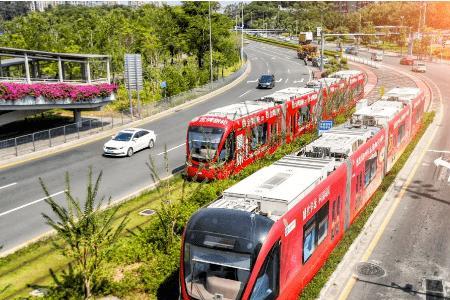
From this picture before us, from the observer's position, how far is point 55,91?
36281 mm

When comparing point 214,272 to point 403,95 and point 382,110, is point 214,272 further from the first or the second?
point 403,95

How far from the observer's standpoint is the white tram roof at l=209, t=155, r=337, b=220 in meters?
12.0

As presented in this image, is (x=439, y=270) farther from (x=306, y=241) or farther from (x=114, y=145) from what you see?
(x=114, y=145)

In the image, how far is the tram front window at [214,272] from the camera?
1034 centimetres

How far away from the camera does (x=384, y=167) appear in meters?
24.6

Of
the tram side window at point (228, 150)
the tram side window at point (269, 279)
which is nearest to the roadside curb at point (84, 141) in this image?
the tram side window at point (228, 150)

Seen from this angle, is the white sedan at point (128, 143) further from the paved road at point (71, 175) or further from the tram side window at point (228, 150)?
the tram side window at point (228, 150)

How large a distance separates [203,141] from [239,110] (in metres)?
3.62

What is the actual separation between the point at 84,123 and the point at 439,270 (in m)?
33.8

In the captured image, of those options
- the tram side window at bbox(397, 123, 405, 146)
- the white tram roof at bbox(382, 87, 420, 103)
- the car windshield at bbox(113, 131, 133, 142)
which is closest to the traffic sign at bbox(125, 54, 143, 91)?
the car windshield at bbox(113, 131, 133, 142)

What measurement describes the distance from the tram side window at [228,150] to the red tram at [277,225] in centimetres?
595

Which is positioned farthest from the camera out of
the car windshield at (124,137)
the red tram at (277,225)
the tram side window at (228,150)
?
the car windshield at (124,137)

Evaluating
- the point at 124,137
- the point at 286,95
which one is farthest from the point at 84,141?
the point at 286,95

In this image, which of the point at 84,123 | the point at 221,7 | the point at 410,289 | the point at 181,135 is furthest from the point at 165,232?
the point at 221,7
